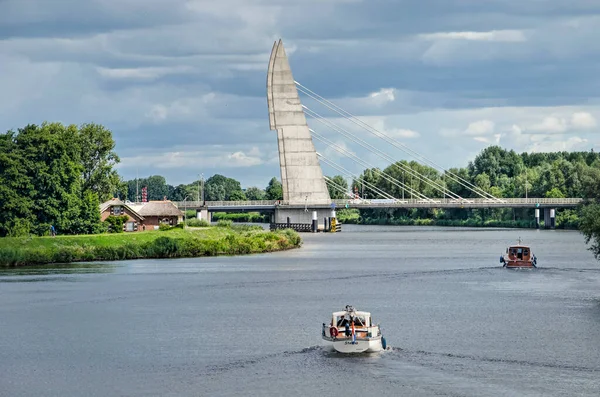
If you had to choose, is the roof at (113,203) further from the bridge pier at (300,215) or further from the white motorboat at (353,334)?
the white motorboat at (353,334)

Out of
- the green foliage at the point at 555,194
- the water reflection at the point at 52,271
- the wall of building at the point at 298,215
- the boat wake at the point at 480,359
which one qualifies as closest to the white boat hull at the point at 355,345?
the boat wake at the point at 480,359

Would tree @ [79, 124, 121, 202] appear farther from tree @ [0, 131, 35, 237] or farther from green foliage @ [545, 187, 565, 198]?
green foliage @ [545, 187, 565, 198]

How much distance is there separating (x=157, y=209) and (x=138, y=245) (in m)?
36.9

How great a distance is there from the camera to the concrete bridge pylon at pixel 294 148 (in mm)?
180750

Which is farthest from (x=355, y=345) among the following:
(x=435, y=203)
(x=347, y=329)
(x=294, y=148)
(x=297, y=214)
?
(x=297, y=214)

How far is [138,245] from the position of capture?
105062 mm

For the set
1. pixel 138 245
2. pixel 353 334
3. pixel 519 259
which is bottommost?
pixel 353 334

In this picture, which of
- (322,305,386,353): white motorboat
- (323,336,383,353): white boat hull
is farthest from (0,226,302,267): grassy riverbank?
(323,336,383,353): white boat hull

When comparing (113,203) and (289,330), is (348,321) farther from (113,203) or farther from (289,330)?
(113,203)

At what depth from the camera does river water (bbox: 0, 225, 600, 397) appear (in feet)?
140

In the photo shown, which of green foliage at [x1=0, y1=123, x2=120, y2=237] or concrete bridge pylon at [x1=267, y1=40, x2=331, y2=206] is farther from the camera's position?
concrete bridge pylon at [x1=267, y1=40, x2=331, y2=206]

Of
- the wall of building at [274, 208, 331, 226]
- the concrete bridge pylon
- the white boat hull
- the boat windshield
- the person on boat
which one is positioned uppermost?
the concrete bridge pylon

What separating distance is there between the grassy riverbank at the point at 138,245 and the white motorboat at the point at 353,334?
51.4m

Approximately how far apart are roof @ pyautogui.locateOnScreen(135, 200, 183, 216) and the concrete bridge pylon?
132 feet
